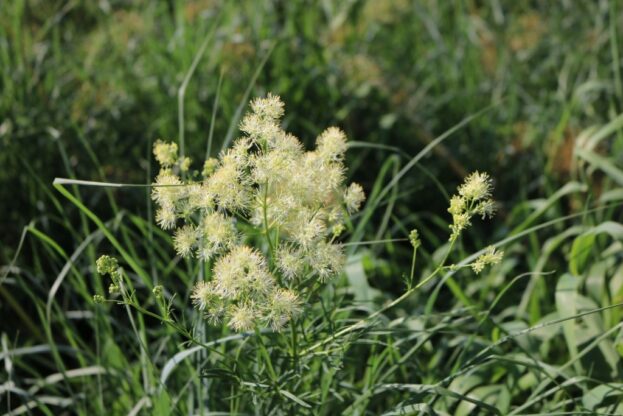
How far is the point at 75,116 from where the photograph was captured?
3725 mm

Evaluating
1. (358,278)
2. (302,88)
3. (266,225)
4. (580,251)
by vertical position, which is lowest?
(266,225)

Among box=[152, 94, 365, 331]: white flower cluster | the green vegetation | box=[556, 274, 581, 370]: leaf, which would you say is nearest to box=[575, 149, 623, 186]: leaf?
the green vegetation

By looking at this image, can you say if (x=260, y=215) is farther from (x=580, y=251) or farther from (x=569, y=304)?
(x=580, y=251)

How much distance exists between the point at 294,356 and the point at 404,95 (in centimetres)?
278

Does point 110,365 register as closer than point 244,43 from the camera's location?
Yes

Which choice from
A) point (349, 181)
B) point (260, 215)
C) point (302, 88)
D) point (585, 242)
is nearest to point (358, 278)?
point (585, 242)

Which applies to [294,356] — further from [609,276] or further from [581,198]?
[581,198]

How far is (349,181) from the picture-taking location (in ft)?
11.8

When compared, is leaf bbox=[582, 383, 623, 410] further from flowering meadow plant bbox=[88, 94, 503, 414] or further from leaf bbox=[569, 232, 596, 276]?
flowering meadow plant bbox=[88, 94, 503, 414]

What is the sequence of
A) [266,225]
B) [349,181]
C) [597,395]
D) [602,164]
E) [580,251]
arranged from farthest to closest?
[349,181]
[602,164]
[580,251]
[597,395]
[266,225]

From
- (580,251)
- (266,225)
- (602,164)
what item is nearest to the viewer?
(266,225)

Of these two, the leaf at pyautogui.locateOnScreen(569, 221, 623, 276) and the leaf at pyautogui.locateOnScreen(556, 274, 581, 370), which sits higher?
the leaf at pyautogui.locateOnScreen(569, 221, 623, 276)

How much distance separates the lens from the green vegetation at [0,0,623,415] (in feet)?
7.42

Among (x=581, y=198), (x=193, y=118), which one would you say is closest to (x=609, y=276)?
(x=581, y=198)
